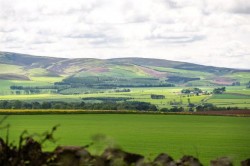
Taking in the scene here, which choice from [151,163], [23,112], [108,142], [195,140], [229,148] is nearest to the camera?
[108,142]

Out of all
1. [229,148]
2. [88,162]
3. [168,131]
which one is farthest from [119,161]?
[168,131]

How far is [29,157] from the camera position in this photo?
5613 mm

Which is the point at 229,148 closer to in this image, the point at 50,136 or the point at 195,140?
the point at 195,140

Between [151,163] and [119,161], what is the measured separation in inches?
18.1

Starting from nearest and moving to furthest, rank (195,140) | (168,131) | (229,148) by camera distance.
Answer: (229,148), (195,140), (168,131)

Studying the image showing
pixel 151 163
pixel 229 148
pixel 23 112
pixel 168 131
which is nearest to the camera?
pixel 151 163

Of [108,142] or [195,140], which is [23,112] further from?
[108,142]

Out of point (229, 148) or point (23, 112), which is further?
point (23, 112)

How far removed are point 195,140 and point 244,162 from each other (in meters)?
36.3

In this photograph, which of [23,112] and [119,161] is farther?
[23,112]

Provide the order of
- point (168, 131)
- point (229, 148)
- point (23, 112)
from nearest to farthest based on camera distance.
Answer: point (229, 148) → point (168, 131) → point (23, 112)

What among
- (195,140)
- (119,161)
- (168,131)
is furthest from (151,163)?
(168,131)

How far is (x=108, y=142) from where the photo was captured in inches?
217

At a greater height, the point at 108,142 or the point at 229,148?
the point at 108,142
